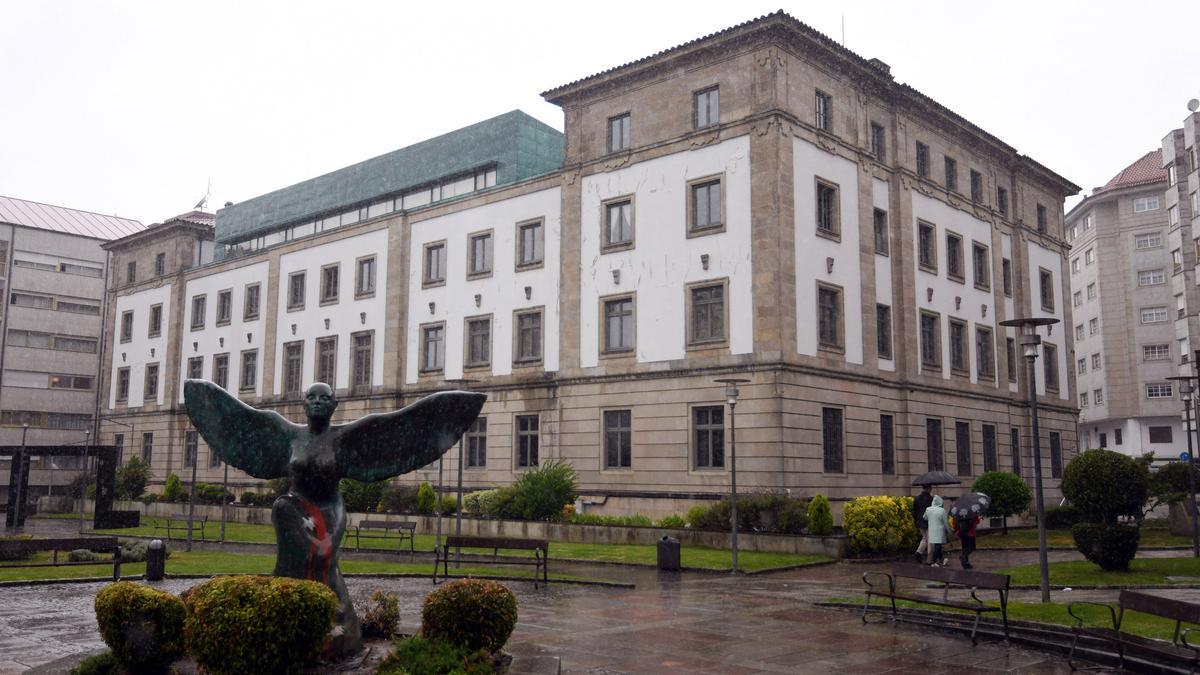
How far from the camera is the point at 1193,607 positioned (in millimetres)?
8883

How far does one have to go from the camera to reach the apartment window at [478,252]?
128 ft

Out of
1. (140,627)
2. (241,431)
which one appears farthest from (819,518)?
(140,627)

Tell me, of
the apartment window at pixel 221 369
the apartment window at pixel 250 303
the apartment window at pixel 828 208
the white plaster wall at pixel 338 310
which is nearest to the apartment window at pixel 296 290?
the white plaster wall at pixel 338 310

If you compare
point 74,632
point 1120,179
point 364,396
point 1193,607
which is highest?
point 1120,179

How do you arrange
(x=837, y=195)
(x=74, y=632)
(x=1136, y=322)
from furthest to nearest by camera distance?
(x=1136, y=322), (x=837, y=195), (x=74, y=632)

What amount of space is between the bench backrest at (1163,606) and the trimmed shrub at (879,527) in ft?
49.0

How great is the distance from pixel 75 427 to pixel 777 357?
5536 cm

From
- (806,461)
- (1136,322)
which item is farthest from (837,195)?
(1136,322)

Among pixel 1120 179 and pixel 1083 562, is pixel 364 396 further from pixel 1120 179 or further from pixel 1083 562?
pixel 1120 179

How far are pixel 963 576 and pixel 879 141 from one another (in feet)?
86.1

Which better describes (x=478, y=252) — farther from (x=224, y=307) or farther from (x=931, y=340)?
(x=224, y=307)

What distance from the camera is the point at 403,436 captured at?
33.5 feet

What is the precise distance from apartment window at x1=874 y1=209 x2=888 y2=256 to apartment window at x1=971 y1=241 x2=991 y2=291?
6893 millimetres

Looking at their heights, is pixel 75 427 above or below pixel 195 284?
below
